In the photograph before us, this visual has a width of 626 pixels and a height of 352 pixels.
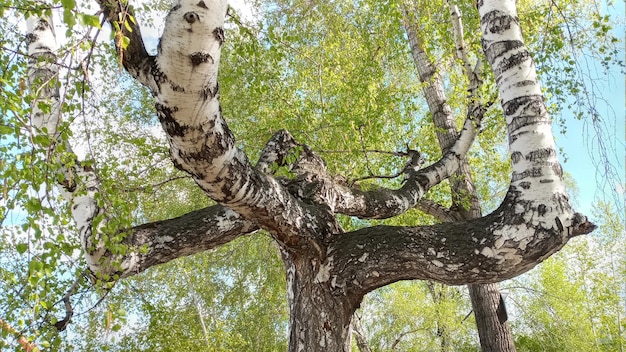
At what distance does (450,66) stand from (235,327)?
8.63 meters

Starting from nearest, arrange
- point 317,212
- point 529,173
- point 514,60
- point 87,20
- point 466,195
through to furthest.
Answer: point 87,20 < point 529,173 < point 514,60 < point 317,212 < point 466,195

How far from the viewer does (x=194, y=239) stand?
3766 millimetres

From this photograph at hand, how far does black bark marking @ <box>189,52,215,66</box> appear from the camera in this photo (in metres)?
2.09

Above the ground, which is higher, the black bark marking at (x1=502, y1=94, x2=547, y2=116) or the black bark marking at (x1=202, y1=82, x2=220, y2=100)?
the black bark marking at (x1=502, y1=94, x2=547, y2=116)

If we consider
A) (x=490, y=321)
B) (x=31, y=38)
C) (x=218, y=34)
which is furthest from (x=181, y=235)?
(x=490, y=321)

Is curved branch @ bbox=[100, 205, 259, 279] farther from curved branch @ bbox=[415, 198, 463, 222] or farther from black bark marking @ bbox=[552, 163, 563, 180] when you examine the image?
curved branch @ bbox=[415, 198, 463, 222]

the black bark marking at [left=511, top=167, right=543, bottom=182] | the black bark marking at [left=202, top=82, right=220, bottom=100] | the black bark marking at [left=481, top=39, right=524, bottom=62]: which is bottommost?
the black bark marking at [left=511, top=167, right=543, bottom=182]

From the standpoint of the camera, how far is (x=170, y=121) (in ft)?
7.68

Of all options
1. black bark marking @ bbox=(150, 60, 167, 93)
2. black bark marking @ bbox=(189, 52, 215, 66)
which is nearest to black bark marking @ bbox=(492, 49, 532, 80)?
black bark marking @ bbox=(189, 52, 215, 66)

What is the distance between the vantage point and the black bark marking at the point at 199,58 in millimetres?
2085

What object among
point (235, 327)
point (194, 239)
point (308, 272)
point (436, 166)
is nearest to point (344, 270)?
point (308, 272)

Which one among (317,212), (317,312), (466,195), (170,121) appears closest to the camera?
(170,121)

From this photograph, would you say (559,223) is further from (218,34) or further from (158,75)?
(158,75)

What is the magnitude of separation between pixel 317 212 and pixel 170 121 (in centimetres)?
162
